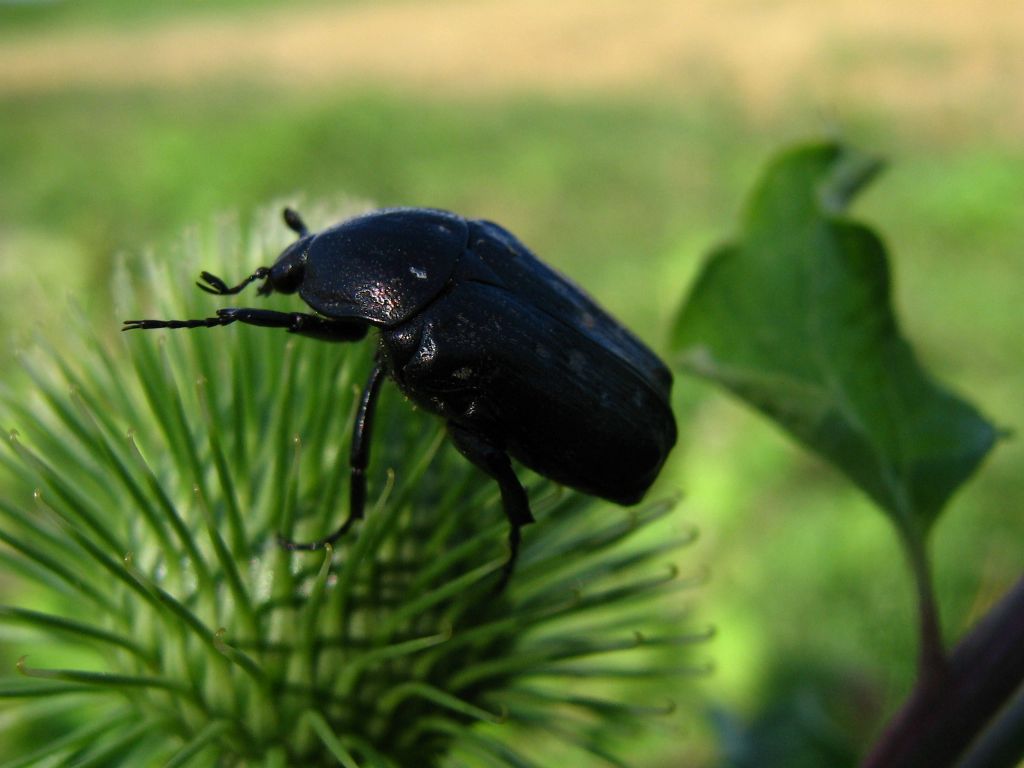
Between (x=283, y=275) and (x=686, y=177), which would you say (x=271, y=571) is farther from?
(x=686, y=177)

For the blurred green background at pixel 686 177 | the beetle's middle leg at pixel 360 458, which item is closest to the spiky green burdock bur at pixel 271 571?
the beetle's middle leg at pixel 360 458

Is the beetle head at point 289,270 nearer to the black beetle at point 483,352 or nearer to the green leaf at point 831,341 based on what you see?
the black beetle at point 483,352

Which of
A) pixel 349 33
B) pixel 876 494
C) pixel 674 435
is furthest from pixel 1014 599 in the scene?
pixel 349 33

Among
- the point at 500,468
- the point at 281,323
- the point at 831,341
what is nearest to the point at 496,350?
the point at 500,468

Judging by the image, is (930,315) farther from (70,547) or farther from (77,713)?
(70,547)

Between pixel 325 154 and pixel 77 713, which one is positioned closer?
pixel 77 713
